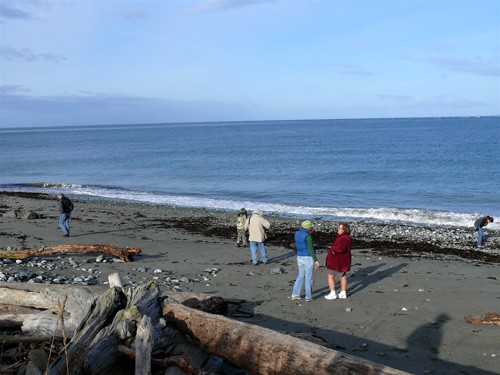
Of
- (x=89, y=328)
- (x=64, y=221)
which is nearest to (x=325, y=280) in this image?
(x=89, y=328)

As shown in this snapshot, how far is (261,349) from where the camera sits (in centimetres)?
661

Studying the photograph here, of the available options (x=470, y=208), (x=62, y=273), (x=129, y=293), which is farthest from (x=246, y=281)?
(x=470, y=208)

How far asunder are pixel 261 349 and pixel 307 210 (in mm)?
27275

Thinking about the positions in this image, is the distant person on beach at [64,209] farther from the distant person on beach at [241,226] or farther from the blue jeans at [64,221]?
the distant person on beach at [241,226]

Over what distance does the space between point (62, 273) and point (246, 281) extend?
15.6 ft

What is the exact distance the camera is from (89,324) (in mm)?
6961

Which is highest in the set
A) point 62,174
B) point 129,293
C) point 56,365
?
point 129,293

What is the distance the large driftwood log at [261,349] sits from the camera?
19.6 feet

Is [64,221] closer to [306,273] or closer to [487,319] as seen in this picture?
[306,273]

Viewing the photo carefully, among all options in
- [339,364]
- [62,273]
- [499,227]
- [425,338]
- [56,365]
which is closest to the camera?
[339,364]

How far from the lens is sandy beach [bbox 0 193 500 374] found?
30.9 ft

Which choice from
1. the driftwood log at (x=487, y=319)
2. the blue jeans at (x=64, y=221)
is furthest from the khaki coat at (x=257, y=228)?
the blue jeans at (x=64, y=221)

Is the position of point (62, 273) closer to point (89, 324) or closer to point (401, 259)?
point (89, 324)

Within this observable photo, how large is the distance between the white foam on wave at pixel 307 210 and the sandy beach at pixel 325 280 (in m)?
6.13
